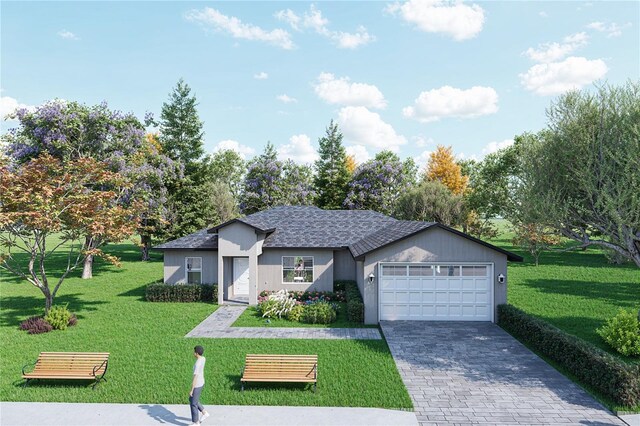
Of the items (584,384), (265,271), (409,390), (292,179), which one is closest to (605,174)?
(584,384)

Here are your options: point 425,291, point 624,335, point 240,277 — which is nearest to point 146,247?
point 240,277

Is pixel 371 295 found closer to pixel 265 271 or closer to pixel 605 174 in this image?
pixel 265 271

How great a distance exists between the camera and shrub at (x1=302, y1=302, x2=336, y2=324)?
1827 centimetres

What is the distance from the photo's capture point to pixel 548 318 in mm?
18750

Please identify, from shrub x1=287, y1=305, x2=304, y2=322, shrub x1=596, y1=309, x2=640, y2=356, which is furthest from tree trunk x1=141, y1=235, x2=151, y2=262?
shrub x1=596, y1=309, x2=640, y2=356

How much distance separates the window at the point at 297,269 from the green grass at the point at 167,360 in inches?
205

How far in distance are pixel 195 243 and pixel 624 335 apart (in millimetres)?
21341

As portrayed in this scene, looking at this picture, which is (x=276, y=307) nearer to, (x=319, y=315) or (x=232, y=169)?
(x=319, y=315)

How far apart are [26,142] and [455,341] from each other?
3430cm

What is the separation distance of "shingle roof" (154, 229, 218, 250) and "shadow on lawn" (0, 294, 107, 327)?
487cm

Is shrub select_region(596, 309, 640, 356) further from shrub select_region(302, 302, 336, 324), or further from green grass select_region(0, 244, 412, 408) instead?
shrub select_region(302, 302, 336, 324)

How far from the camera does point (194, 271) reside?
24.9 metres

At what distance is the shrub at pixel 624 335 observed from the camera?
13164mm

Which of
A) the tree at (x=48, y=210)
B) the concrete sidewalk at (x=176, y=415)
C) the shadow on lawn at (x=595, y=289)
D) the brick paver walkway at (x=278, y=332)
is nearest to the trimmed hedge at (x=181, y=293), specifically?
the tree at (x=48, y=210)
